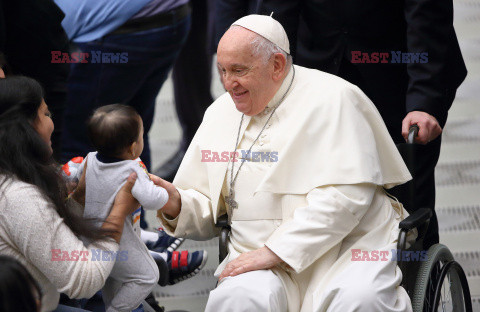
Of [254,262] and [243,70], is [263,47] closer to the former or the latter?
[243,70]

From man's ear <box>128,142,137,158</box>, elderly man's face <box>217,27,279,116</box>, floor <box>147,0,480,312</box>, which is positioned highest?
elderly man's face <box>217,27,279,116</box>

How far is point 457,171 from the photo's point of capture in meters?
6.48

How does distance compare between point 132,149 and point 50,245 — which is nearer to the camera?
point 50,245

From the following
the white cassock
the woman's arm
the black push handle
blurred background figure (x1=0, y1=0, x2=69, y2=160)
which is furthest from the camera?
blurred background figure (x1=0, y1=0, x2=69, y2=160)

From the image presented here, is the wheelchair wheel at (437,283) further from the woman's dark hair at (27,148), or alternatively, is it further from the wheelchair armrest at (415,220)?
the woman's dark hair at (27,148)

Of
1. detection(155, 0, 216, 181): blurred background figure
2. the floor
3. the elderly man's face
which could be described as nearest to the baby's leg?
the elderly man's face

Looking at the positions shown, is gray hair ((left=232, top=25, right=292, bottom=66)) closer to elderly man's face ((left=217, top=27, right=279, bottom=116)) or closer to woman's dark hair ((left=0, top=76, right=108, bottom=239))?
elderly man's face ((left=217, top=27, right=279, bottom=116))

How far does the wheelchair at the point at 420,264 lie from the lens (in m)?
3.53

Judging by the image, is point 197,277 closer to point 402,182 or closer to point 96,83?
point 96,83

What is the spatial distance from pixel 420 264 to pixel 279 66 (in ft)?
3.26

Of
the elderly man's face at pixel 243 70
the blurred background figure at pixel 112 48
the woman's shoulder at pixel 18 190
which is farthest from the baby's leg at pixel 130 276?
the blurred background figure at pixel 112 48

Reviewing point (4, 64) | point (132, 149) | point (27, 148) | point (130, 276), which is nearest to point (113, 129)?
point (132, 149)

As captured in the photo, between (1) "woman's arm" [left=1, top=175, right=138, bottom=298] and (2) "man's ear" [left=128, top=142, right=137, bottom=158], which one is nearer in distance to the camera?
(1) "woman's arm" [left=1, top=175, right=138, bottom=298]

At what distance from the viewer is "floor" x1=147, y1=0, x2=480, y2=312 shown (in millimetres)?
5129
